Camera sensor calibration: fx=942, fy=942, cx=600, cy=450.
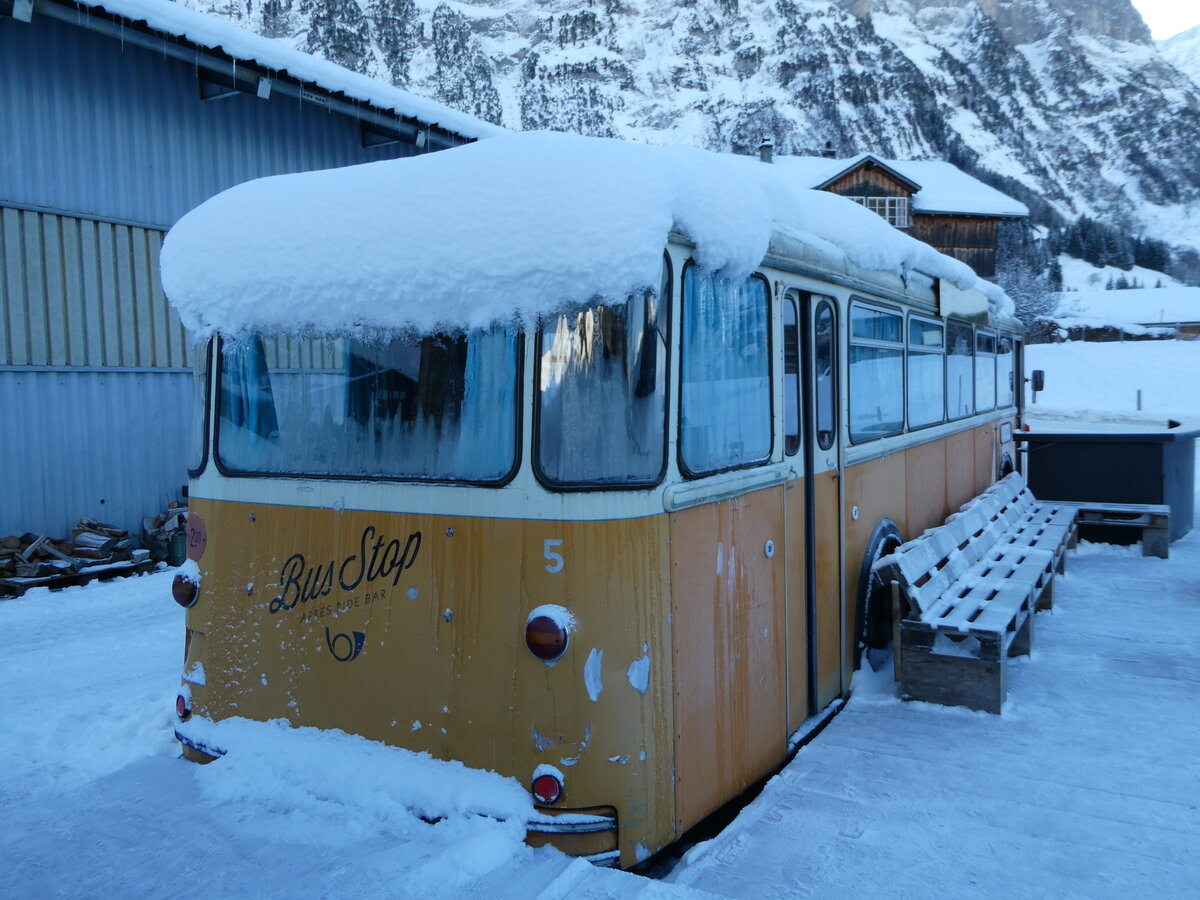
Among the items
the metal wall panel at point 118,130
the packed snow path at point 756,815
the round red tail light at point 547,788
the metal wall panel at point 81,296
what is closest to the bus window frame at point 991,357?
the packed snow path at point 756,815

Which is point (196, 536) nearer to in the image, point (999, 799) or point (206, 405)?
point (206, 405)

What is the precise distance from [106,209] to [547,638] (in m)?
8.63

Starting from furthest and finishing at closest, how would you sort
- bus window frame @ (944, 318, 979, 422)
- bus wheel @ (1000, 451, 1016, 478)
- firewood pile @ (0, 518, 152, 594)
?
bus wheel @ (1000, 451, 1016, 478) → firewood pile @ (0, 518, 152, 594) → bus window frame @ (944, 318, 979, 422)

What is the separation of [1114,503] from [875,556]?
5.80m

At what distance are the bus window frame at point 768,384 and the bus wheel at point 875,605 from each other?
5.11 feet

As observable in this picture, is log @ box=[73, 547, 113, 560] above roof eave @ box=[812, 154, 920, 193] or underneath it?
underneath

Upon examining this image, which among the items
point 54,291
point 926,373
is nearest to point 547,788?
point 926,373

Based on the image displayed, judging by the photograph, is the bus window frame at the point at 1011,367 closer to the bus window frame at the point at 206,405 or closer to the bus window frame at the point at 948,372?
the bus window frame at the point at 948,372

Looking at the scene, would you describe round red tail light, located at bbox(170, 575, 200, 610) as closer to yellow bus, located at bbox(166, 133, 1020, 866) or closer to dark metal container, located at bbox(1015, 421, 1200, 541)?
yellow bus, located at bbox(166, 133, 1020, 866)

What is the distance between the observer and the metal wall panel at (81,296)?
28.6 feet

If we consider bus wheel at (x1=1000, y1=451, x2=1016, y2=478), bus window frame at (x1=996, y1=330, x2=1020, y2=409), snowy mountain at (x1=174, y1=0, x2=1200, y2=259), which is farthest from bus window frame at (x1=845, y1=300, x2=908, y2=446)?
snowy mountain at (x1=174, y1=0, x2=1200, y2=259)

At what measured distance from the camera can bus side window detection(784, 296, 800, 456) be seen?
4234 mm

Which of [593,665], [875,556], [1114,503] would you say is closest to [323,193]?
[593,665]

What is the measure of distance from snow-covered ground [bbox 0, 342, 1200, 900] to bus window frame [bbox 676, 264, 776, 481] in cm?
124
